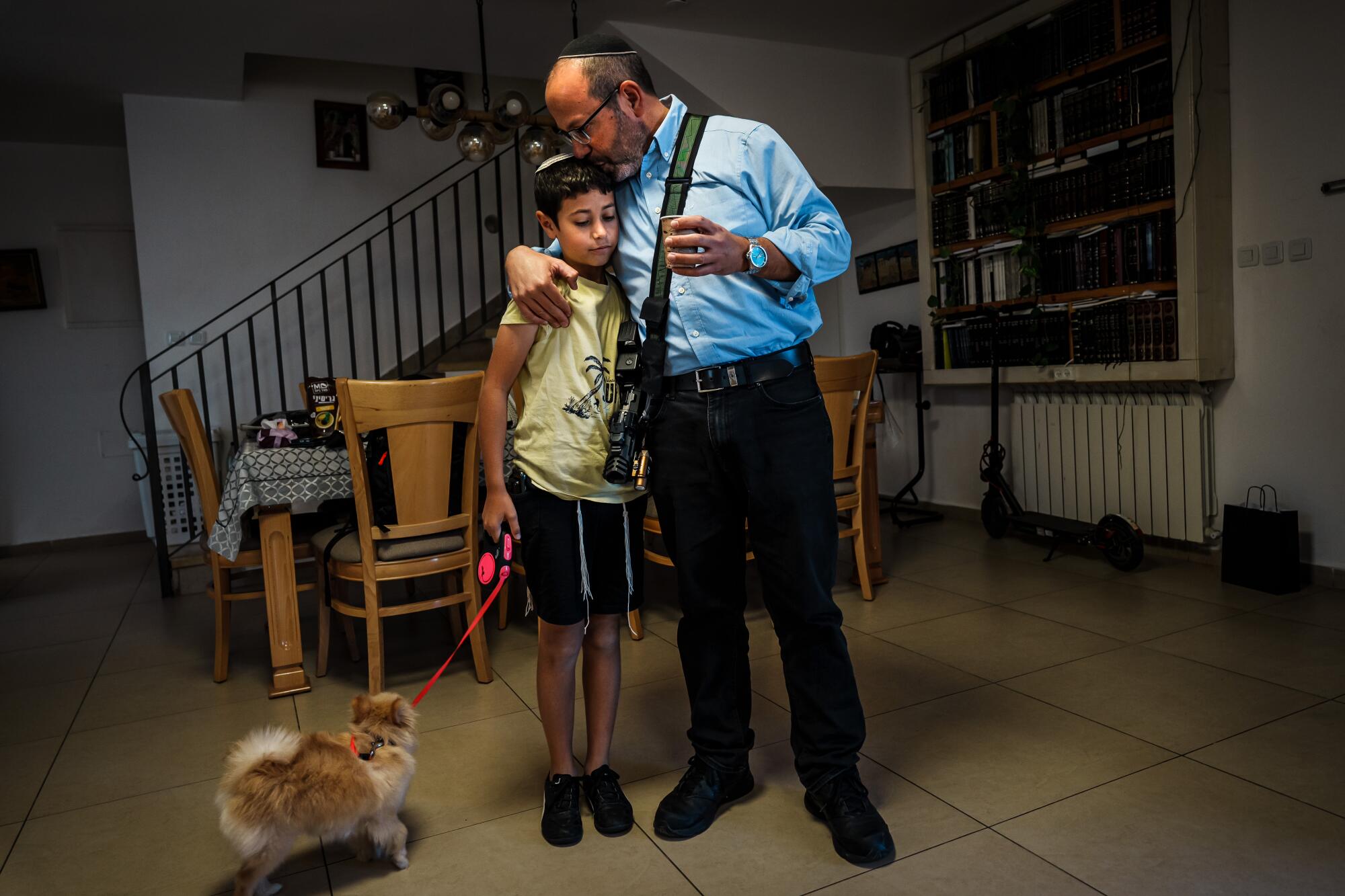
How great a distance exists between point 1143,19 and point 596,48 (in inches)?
122

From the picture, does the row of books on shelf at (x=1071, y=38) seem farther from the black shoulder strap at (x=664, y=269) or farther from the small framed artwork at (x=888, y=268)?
the black shoulder strap at (x=664, y=269)

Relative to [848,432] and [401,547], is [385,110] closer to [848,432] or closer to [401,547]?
[401,547]

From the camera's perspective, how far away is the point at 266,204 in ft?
17.1

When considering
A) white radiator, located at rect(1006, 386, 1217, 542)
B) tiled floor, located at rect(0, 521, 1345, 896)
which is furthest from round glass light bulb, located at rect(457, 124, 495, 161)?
white radiator, located at rect(1006, 386, 1217, 542)

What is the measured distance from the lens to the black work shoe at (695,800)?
1633 millimetres

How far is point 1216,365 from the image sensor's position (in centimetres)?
337

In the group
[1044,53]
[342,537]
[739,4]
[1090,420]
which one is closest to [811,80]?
[739,4]

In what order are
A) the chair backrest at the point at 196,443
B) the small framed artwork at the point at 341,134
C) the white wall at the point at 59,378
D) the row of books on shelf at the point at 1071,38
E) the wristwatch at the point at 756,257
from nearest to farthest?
the wristwatch at the point at 756,257 < the chair backrest at the point at 196,443 < the row of books on shelf at the point at 1071,38 < the small framed artwork at the point at 341,134 < the white wall at the point at 59,378

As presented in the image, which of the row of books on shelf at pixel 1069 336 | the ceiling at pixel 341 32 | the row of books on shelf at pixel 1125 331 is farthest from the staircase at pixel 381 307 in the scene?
the row of books on shelf at pixel 1125 331

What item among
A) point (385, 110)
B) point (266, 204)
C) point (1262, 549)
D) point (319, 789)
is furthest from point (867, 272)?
point (319, 789)

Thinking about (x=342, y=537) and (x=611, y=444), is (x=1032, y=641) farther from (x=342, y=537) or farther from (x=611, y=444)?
(x=342, y=537)

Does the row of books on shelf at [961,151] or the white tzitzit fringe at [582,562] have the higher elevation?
the row of books on shelf at [961,151]

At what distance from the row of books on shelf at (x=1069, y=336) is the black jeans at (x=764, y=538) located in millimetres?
2611

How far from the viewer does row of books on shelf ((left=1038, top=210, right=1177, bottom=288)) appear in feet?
11.3
